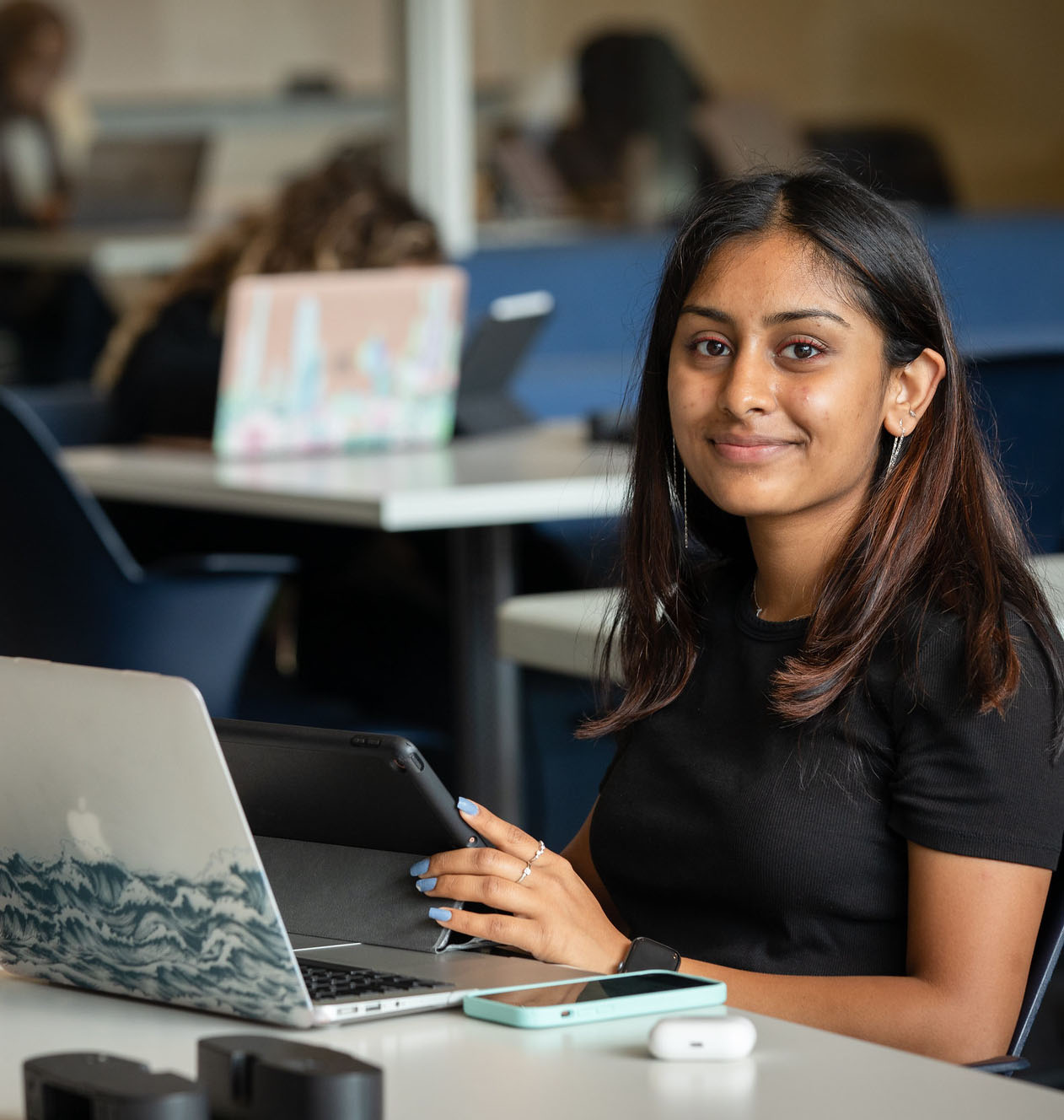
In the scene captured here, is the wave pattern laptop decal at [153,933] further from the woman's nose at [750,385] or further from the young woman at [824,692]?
the woman's nose at [750,385]

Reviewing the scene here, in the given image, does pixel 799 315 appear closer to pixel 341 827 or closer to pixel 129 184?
pixel 341 827

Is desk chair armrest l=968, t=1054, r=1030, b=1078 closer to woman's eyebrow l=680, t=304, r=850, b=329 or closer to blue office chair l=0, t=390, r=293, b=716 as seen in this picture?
woman's eyebrow l=680, t=304, r=850, b=329

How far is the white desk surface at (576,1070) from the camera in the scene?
0.94m

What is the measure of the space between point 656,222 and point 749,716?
4.57 metres

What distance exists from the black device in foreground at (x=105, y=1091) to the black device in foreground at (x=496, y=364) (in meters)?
2.57

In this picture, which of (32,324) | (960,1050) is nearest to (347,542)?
(32,324)

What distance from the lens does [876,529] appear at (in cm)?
143

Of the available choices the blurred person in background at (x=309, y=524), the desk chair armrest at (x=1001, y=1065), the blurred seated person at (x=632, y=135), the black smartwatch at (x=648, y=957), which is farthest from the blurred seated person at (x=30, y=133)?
the desk chair armrest at (x=1001, y=1065)

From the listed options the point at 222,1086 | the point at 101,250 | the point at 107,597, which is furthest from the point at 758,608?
the point at 101,250

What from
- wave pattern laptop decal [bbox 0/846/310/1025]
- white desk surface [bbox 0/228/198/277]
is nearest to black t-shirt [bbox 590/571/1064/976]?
wave pattern laptop decal [bbox 0/846/310/1025]

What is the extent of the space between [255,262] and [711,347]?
207 cm

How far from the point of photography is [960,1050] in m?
1.27

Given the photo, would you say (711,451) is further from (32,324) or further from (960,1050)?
(32,324)

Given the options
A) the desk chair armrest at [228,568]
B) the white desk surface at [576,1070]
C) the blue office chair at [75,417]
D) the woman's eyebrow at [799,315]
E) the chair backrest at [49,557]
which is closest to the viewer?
the white desk surface at [576,1070]
